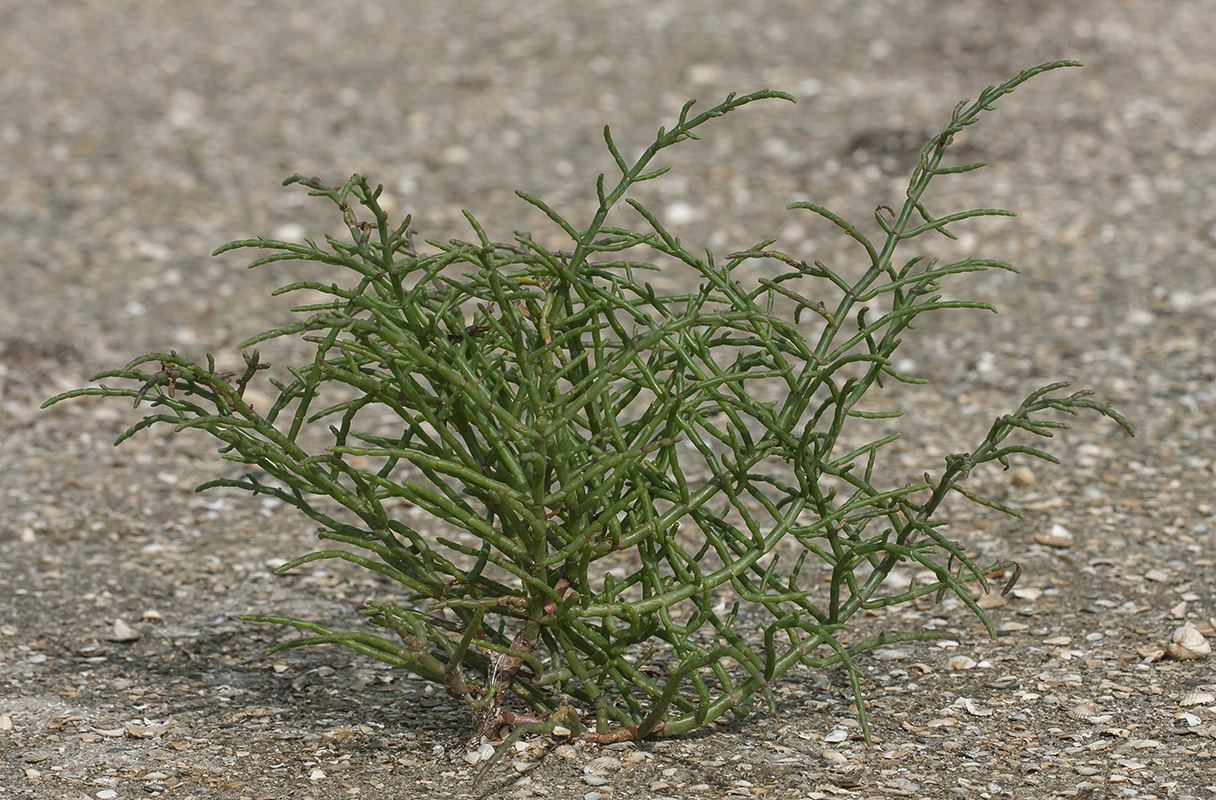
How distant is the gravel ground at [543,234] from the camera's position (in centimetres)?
280

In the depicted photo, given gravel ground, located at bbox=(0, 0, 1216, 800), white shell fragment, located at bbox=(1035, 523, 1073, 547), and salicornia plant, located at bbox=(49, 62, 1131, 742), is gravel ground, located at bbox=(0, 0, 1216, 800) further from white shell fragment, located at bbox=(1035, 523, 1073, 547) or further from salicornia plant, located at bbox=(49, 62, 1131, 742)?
salicornia plant, located at bbox=(49, 62, 1131, 742)

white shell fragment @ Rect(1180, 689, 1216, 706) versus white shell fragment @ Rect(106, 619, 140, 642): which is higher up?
white shell fragment @ Rect(106, 619, 140, 642)

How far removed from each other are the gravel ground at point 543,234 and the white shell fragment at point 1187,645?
3 cm

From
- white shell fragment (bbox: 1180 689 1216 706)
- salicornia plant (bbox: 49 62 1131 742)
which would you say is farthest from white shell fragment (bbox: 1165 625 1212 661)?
salicornia plant (bbox: 49 62 1131 742)

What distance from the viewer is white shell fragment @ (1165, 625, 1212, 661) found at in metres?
3.16

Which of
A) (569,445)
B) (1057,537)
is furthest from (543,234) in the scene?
(569,445)

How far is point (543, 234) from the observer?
22.1ft

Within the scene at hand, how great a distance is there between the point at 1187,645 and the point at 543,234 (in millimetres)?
4192

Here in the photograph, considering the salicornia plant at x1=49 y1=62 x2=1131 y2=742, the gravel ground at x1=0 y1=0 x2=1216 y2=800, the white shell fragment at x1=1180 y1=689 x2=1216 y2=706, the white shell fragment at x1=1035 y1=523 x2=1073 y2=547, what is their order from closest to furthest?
the salicornia plant at x1=49 y1=62 x2=1131 y2=742, the gravel ground at x1=0 y1=0 x2=1216 y2=800, the white shell fragment at x1=1180 y1=689 x2=1216 y2=706, the white shell fragment at x1=1035 y1=523 x2=1073 y2=547

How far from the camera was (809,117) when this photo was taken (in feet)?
25.4

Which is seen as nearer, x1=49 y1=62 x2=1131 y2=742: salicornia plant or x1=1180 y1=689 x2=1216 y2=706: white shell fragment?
x1=49 y1=62 x2=1131 y2=742: salicornia plant

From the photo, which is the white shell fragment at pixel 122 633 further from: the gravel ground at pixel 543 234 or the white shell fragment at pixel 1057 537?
the white shell fragment at pixel 1057 537

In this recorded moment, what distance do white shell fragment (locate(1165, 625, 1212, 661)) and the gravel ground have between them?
1.3 inches

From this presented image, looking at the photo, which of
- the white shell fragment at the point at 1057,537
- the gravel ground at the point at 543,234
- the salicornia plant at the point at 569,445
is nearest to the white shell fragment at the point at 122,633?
the gravel ground at the point at 543,234
